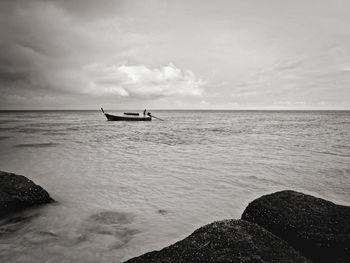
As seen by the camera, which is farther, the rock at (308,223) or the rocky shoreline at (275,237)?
the rock at (308,223)

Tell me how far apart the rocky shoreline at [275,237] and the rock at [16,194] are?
4.01 metres

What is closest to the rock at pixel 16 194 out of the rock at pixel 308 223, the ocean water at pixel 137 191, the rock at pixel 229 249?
the ocean water at pixel 137 191

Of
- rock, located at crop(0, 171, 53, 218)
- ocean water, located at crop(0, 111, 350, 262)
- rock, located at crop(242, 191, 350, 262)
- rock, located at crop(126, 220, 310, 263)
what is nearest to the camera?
rock, located at crop(126, 220, 310, 263)

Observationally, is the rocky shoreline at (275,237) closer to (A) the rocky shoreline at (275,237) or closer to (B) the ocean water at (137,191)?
(A) the rocky shoreline at (275,237)

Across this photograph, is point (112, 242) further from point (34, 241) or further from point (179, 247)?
point (179, 247)

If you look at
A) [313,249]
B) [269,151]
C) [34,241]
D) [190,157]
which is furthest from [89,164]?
[269,151]

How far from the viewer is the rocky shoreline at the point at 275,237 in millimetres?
2885

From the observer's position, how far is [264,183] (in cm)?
885

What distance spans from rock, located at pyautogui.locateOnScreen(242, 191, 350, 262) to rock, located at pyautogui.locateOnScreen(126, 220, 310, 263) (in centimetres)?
63

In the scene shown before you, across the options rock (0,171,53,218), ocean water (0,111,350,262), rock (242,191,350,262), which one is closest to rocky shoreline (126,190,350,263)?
rock (242,191,350,262)

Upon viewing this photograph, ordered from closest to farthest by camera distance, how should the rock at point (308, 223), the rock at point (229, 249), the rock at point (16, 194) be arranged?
the rock at point (229, 249) < the rock at point (308, 223) < the rock at point (16, 194)

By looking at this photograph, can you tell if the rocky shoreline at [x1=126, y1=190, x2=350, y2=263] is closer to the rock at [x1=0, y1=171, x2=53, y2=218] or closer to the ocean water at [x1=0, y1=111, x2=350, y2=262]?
the ocean water at [x1=0, y1=111, x2=350, y2=262]

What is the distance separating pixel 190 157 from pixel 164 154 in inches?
70.2

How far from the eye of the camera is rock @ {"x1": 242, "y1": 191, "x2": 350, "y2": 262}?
131 inches
